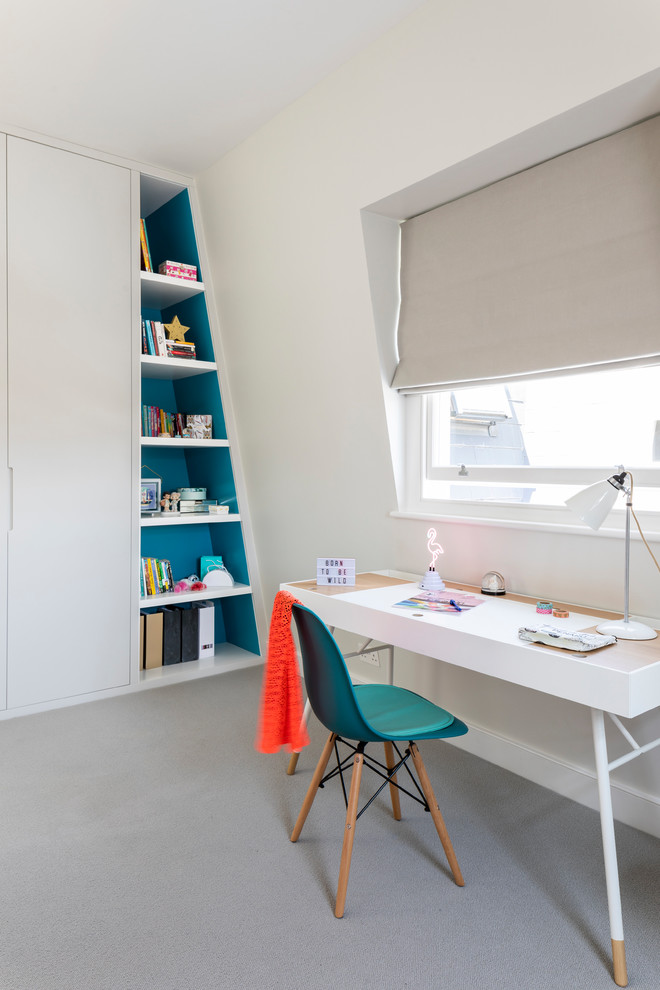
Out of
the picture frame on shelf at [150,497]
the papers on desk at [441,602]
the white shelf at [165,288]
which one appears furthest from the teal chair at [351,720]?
the white shelf at [165,288]

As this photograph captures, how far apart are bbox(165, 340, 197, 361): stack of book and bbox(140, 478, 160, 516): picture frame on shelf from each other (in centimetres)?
70

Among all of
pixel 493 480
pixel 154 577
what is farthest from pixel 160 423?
pixel 493 480

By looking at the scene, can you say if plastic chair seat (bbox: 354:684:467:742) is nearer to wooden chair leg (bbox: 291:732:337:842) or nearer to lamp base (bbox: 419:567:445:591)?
wooden chair leg (bbox: 291:732:337:842)

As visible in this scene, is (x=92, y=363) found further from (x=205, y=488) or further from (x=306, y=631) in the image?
(x=306, y=631)

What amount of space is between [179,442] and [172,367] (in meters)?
0.42

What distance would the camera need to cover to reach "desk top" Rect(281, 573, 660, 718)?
1.61 metres

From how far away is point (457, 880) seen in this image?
1.90 metres

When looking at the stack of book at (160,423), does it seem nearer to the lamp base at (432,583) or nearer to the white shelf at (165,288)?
the white shelf at (165,288)

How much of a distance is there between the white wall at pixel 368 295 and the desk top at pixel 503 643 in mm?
302

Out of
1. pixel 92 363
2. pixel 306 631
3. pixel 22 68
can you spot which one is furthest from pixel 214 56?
pixel 306 631

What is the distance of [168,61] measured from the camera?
101 inches

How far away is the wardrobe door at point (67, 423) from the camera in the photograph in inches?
124

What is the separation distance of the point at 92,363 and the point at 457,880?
106 inches

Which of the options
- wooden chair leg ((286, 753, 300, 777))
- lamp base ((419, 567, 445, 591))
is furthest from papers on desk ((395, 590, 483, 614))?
wooden chair leg ((286, 753, 300, 777))
